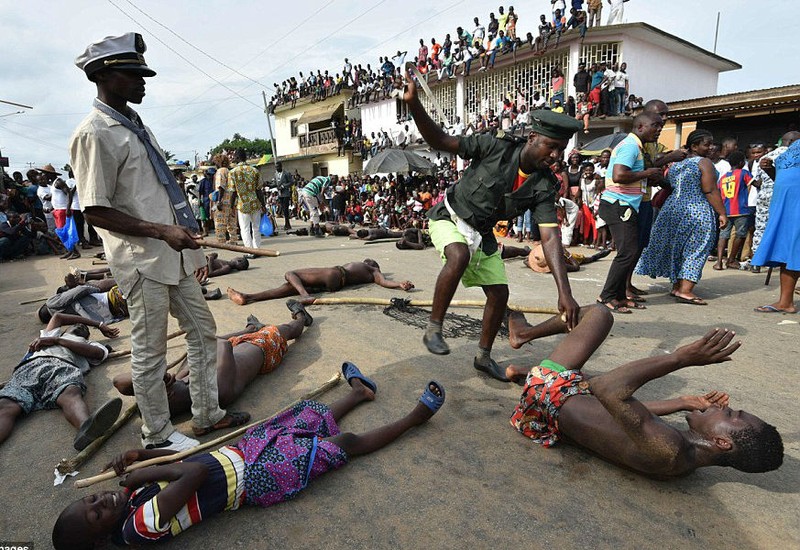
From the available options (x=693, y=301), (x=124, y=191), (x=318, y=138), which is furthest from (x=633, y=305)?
(x=318, y=138)

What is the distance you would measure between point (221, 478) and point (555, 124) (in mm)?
2579

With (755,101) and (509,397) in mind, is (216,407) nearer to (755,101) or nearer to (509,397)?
(509,397)

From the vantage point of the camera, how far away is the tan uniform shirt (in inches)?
79.6

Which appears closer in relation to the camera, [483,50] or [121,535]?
[121,535]

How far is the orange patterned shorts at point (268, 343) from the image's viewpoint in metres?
3.34

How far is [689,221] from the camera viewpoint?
4988 millimetres

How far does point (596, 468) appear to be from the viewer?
7.18 feet

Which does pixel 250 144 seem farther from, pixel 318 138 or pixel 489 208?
pixel 489 208

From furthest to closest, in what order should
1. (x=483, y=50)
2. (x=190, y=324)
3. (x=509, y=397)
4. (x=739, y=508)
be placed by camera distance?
1. (x=483, y=50)
2. (x=509, y=397)
3. (x=190, y=324)
4. (x=739, y=508)

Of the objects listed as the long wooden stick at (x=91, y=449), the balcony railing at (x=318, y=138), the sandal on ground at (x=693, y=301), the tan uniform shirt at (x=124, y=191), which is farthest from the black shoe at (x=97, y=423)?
the balcony railing at (x=318, y=138)

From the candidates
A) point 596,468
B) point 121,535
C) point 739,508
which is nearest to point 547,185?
point 596,468

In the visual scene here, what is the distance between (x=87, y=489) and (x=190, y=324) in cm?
86

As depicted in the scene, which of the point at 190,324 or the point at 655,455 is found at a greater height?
the point at 190,324

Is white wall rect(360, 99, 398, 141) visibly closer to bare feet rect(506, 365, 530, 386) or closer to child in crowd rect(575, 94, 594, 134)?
child in crowd rect(575, 94, 594, 134)
